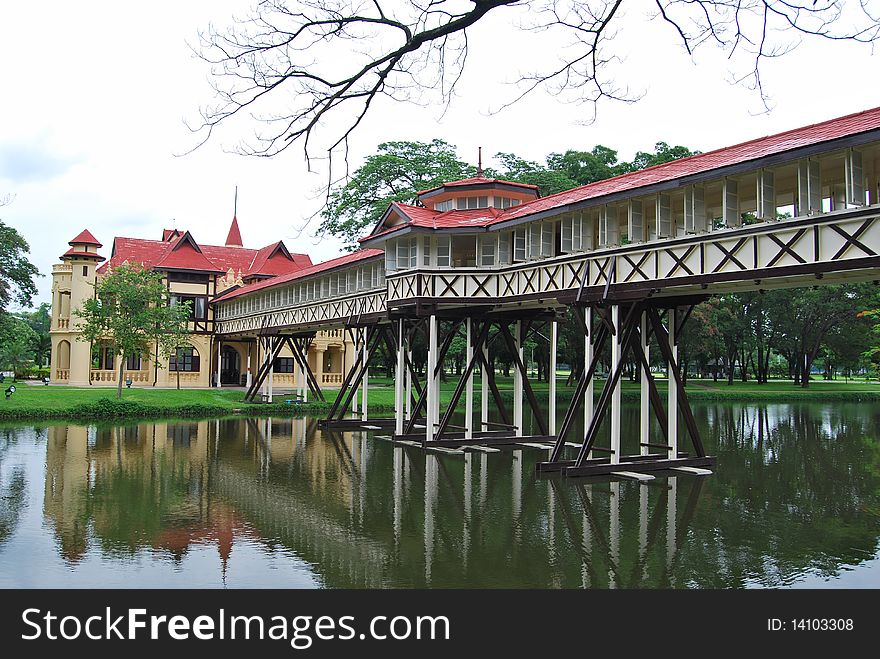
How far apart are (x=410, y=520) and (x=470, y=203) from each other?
44.5 ft

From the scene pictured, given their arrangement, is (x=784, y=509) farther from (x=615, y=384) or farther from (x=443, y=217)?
(x=443, y=217)

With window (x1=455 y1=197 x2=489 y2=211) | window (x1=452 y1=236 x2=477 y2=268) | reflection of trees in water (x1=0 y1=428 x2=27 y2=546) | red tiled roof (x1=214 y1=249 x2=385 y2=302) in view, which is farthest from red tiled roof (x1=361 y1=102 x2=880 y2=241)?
reflection of trees in water (x1=0 y1=428 x2=27 y2=546)

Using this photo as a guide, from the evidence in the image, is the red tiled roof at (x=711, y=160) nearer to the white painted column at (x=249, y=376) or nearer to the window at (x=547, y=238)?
the window at (x=547, y=238)

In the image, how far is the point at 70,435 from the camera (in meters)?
25.8

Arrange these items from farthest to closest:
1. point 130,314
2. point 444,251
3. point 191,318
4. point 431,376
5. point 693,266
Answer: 1. point 191,318
2. point 130,314
3. point 444,251
4. point 431,376
5. point 693,266

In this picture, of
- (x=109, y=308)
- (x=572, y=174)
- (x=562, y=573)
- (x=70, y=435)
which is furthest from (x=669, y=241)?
(x=572, y=174)

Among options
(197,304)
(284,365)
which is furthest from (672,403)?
(197,304)

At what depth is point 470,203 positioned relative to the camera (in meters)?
24.6

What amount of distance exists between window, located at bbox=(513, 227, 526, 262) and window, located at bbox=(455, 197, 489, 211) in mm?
3340

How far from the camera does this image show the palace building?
45.2 m

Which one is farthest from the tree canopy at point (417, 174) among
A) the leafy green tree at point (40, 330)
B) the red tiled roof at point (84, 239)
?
the leafy green tree at point (40, 330)

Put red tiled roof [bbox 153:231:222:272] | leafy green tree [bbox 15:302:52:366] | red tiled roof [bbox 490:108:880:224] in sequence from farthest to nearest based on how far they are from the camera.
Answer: leafy green tree [bbox 15:302:52:366] < red tiled roof [bbox 153:231:222:272] < red tiled roof [bbox 490:108:880:224]

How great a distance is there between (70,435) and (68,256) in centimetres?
2322

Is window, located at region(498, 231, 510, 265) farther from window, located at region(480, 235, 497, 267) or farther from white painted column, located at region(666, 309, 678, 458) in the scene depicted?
white painted column, located at region(666, 309, 678, 458)
